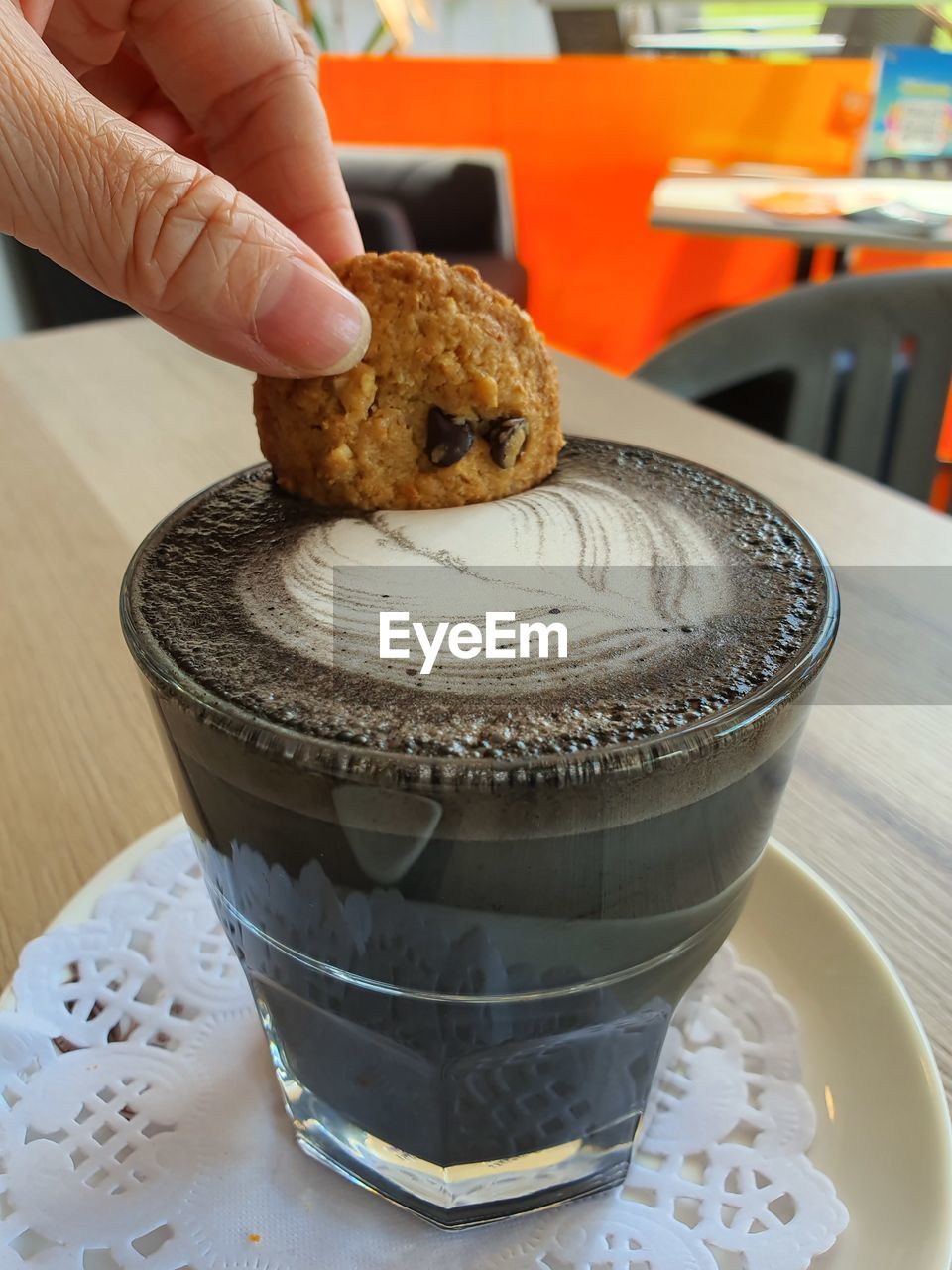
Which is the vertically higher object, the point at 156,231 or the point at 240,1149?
the point at 156,231

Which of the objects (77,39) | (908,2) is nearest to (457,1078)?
(77,39)

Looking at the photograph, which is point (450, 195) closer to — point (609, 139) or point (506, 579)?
point (609, 139)

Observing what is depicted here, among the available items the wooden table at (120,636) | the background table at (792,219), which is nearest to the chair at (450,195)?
the background table at (792,219)

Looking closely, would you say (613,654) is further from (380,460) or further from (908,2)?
(908,2)

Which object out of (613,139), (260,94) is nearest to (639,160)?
(613,139)

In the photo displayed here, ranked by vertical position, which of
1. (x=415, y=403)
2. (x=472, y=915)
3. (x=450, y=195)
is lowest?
(x=450, y=195)

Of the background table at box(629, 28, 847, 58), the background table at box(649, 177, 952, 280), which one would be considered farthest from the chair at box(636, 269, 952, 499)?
the background table at box(629, 28, 847, 58)

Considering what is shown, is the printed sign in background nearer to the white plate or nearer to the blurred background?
the blurred background
